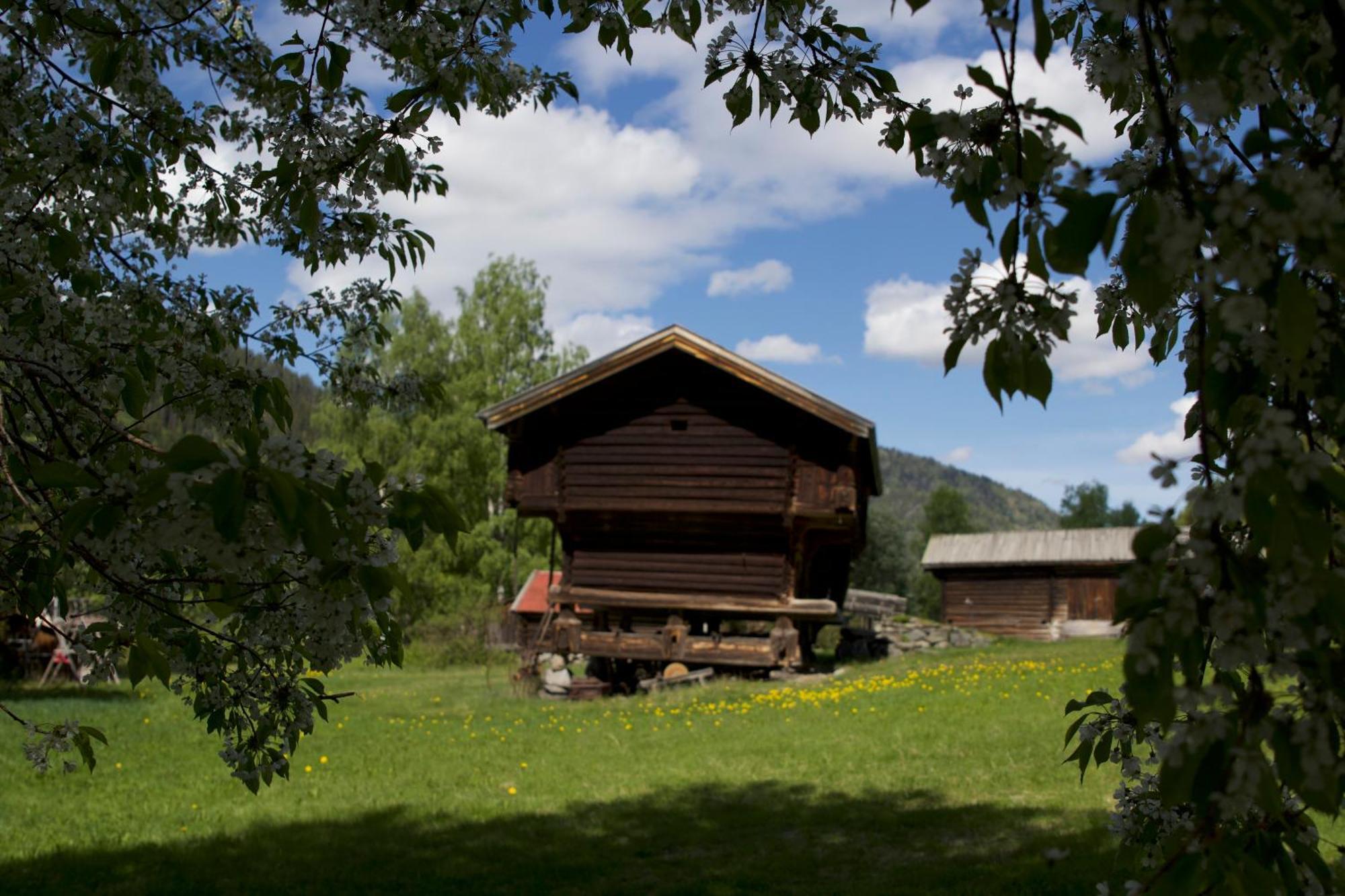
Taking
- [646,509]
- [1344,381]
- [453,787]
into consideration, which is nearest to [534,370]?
[646,509]

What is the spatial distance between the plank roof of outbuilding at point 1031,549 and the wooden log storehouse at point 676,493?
15.2 meters

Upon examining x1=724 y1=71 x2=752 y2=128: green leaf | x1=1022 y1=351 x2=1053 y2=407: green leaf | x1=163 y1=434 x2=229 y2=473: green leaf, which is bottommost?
x1=163 y1=434 x2=229 y2=473: green leaf

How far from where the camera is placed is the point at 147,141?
183 inches

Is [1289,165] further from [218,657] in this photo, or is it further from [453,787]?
[453,787]

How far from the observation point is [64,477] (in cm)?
221

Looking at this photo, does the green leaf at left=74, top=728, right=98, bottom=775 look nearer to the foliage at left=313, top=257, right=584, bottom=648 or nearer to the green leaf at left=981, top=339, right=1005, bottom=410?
the green leaf at left=981, top=339, right=1005, bottom=410

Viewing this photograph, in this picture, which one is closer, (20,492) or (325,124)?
(20,492)

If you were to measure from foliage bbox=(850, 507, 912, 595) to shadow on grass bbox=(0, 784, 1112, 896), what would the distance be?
5575 centimetres

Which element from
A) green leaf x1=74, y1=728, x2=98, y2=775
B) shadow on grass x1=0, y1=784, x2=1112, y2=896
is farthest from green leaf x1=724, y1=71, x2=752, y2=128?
shadow on grass x1=0, y1=784, x2=1112, y2=896

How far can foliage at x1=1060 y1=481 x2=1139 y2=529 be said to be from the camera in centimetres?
8506

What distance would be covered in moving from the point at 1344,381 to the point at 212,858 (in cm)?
721

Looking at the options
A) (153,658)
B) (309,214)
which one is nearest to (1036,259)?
(309,214)

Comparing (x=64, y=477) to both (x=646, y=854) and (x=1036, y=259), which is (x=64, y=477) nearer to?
(x=1036, y=259)

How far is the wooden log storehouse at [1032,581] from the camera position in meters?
30.1
